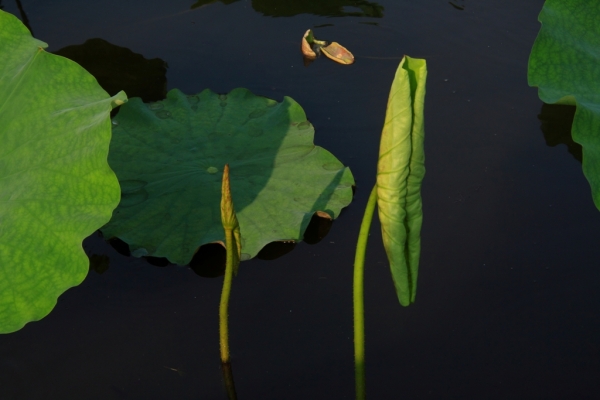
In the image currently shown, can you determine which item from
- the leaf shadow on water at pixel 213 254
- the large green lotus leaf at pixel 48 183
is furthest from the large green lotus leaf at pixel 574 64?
the large green lotus leaf at pixel 48 183

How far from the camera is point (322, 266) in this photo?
6.49 ft

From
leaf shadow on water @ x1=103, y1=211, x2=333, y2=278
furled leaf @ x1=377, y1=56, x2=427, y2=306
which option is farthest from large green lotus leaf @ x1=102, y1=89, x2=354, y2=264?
furled leaf @ x1=377, y1=56, x2=427, y2=306

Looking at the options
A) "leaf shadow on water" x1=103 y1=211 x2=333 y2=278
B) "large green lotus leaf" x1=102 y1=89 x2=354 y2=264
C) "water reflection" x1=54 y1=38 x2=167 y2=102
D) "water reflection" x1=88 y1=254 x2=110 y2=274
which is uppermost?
"large green lotus leaf" x1=102 y1=89 x2=354 y2=264

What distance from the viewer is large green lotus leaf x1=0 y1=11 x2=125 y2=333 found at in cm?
145

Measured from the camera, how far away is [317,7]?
3.05 m

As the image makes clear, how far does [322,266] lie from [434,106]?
870 mm

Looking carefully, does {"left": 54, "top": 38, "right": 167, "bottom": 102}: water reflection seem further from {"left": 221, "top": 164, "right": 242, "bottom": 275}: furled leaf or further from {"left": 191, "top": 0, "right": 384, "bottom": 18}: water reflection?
{"left": 221, "top": 164, "right": 242, "bottom": 275}: furled leaf

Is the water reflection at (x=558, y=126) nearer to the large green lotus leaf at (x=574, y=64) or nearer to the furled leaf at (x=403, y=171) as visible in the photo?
the large green lotus leaf at (x=574, y=64)

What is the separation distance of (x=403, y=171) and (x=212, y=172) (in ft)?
3.48

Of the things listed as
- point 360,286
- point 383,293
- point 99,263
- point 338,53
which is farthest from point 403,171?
point 338,53

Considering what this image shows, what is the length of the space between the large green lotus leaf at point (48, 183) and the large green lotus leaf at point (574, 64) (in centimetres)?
109

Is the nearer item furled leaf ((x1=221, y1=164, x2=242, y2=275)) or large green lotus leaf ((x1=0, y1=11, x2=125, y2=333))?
furled leaf ((x1=221, y1=164, x2=242, y2=275))

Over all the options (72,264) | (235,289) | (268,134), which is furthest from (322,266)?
(72,264)

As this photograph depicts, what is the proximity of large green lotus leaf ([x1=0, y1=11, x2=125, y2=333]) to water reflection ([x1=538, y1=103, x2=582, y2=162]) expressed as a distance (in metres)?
1.56
